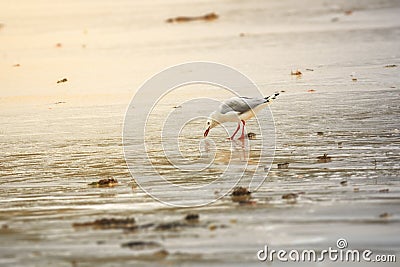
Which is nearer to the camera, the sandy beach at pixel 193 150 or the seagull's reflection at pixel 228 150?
the sandy beach at pixel 193 150

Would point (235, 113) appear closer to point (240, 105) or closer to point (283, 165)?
point (240, 105)

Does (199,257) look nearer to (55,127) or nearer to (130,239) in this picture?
(130,239)

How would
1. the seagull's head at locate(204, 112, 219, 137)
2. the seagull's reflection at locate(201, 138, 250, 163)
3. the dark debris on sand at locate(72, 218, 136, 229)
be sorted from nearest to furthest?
1. the dark debris on sand at locate(72, 218, 136, 229)
2. the seagull's reflection at locate(201, 138, 250, 163)
3. the seagull's head at locate(204, 112, 219, 137)

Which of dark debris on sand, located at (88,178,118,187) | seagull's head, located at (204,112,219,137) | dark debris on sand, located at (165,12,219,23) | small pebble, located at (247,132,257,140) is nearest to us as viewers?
dark debris on sand, located at (88,178,118,187)

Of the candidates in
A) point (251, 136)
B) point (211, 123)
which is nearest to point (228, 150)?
point (251, 136)

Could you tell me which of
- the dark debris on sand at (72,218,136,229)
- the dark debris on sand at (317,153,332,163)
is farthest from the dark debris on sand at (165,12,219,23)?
the dark debris on sand at (72,218,136,229)

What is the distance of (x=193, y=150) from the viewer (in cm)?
1130

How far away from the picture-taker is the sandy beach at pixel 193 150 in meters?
7.23

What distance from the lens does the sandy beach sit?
285 inches

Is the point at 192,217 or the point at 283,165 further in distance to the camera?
the point at 283,165

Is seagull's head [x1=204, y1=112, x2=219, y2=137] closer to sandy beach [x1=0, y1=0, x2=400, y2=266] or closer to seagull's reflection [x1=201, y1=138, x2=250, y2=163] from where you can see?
sandy beach [x1=0, y1=0, x2=400, y2=266]

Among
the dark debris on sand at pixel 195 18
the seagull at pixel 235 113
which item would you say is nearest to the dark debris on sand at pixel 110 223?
the seagull at pixel 235 113

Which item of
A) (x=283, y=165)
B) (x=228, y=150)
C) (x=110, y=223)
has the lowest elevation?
(x=110, y=223)

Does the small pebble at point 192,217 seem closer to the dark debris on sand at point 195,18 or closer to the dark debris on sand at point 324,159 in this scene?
the dark debris on sand at point 324,159
